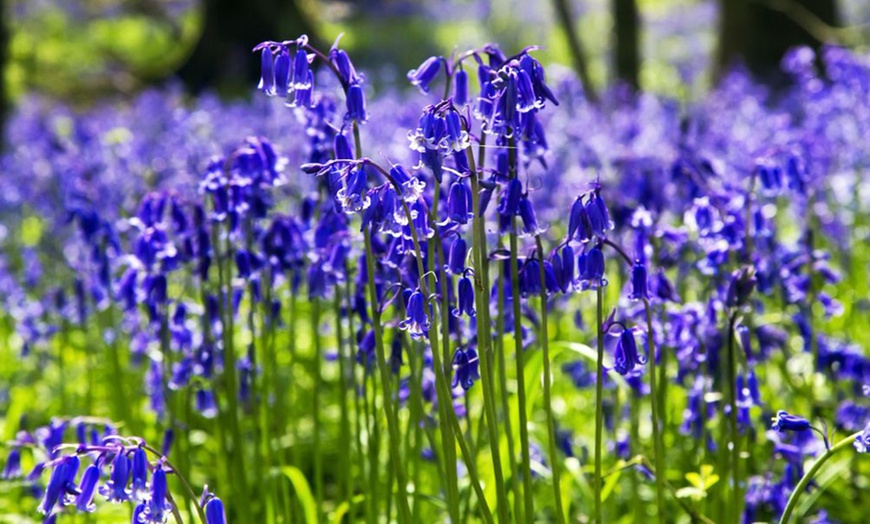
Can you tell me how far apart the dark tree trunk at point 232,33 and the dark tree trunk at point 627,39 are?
8839 mm

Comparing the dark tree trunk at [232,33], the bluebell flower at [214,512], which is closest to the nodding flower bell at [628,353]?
the bluebell flower at [214,512]

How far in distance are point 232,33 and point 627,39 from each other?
9944 mm

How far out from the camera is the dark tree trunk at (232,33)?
20.2 metres

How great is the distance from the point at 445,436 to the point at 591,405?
285cm

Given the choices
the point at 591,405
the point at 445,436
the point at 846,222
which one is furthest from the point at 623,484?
the point at 846,222

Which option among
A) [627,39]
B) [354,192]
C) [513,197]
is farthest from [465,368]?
[627,39]

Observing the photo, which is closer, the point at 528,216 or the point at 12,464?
the point at 528,216

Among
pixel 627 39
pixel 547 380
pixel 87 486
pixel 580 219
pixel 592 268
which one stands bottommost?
pixel 87 486

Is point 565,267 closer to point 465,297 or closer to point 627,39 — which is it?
point 465,297

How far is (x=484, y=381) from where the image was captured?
7.79ft

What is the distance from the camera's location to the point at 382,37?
2900 cm

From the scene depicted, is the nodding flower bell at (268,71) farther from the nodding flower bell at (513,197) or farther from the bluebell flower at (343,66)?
the nodding flower bell at (513,197)

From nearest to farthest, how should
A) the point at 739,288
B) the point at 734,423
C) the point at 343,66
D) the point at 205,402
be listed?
the point at 343,66, the point at 739,288, the point at 734,423, the point at 205,402

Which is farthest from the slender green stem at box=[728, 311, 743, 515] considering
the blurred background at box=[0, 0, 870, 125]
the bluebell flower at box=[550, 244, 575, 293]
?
the blurred background at box=[0, 0, 870, 125]
